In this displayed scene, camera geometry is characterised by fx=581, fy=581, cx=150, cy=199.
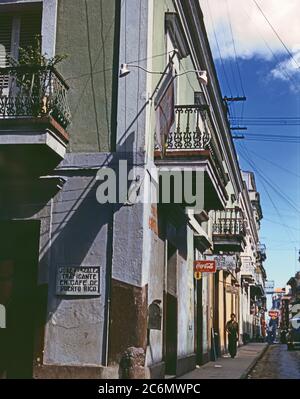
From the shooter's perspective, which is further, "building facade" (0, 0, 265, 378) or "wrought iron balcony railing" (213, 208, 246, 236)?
"wrought iron balcony railing" (213, 208, 246, 236)

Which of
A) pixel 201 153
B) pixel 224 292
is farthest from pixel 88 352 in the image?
pixel 224 292

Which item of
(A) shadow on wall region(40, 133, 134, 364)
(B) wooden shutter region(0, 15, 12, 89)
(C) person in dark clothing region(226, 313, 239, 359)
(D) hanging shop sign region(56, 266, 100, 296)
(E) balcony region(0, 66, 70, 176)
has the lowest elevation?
(C) person in dark clothing region(226, 313, 239, 359)

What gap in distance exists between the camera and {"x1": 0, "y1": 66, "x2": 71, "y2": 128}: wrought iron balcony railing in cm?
941

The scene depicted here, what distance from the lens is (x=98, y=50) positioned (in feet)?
34.1

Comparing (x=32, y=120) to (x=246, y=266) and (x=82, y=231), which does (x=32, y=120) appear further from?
(x=246, y=266)

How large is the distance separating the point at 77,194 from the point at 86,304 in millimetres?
1877

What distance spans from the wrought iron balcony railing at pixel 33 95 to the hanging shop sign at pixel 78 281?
2522 millimetres

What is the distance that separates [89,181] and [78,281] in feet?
5.63

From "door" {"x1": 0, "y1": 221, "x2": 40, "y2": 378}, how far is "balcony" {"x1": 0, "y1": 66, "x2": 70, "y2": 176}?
1114 millimetres

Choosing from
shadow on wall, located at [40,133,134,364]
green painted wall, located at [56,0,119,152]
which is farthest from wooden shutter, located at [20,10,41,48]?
shadow on wall, located at [40,133,134,364]

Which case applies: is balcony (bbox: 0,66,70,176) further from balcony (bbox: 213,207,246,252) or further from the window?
balcony (bbox: 213,207,246,252)

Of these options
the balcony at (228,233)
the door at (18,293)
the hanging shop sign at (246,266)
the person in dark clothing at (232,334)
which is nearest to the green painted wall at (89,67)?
the door at (18,293)

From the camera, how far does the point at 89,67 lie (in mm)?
10383

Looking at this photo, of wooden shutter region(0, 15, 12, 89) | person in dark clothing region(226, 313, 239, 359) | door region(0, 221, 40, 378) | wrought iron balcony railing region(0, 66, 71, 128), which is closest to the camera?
wrought iron balcony railing region(0, 66, 71, 128)
